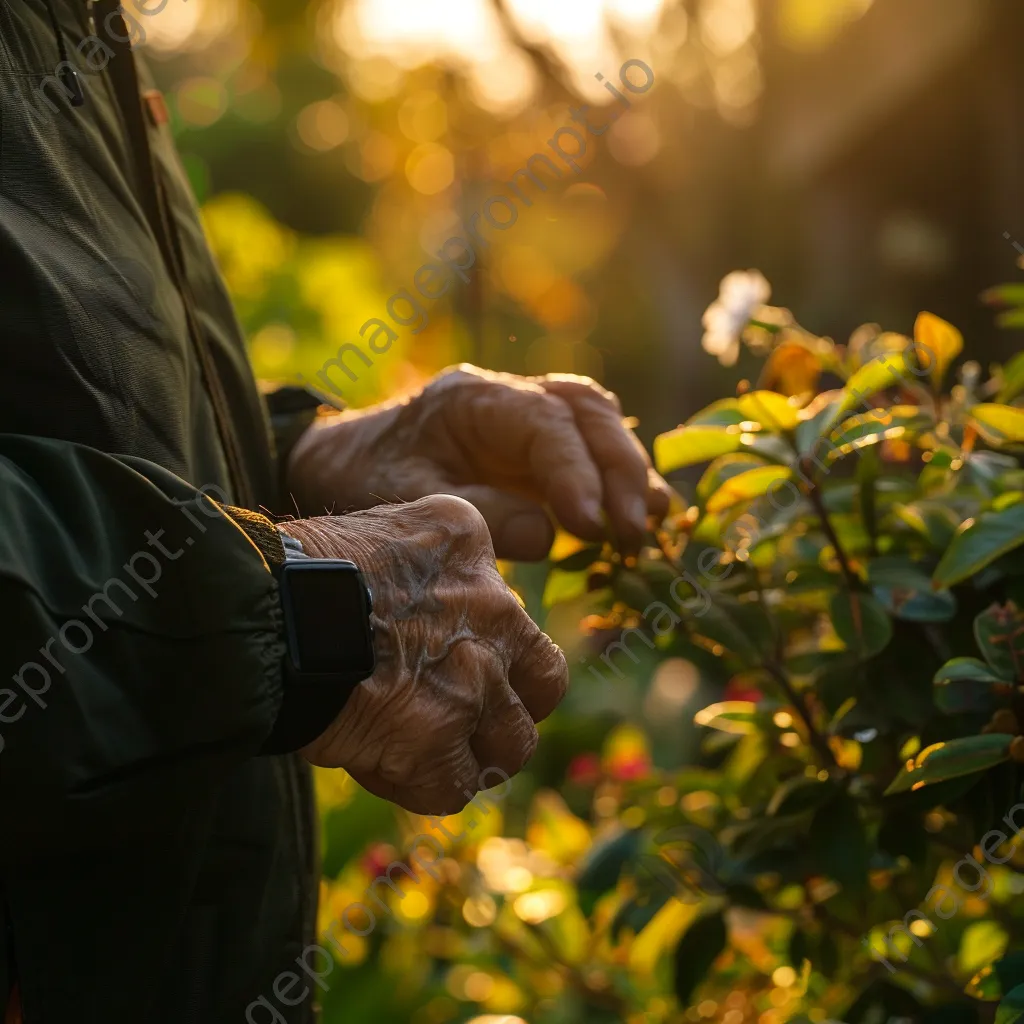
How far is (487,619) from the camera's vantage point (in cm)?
84

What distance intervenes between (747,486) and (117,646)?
0.64 metres

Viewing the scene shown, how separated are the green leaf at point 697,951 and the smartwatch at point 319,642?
64cm

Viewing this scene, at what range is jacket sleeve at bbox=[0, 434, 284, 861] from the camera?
66cm

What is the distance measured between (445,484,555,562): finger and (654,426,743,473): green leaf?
129 mm

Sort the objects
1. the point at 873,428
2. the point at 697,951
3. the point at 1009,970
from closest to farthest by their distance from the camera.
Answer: the point at 1009,970 → the point at 873,428 → the point at 697,951

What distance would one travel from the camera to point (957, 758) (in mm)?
888

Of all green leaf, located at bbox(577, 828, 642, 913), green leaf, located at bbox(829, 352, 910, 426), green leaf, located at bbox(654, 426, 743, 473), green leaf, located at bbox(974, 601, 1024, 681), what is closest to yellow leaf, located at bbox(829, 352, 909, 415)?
green leaf, located at bbox(829, 352, 910, 426)

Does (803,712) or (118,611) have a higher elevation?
(118,611)

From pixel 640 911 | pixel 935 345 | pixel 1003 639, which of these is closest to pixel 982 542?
pixel 1003 639

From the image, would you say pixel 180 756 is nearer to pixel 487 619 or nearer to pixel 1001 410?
pixel 487 619

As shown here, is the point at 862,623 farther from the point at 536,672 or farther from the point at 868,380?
the point at 536,672

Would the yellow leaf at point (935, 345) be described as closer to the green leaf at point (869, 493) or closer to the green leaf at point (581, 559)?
the green leaf at point (869, 493)

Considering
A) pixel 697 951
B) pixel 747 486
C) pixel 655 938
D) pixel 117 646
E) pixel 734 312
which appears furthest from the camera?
pixel 655 938

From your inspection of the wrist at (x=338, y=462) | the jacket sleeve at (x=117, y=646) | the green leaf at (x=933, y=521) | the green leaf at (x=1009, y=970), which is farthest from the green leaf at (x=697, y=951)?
the jacket sleeve at (x=117, y=646)
